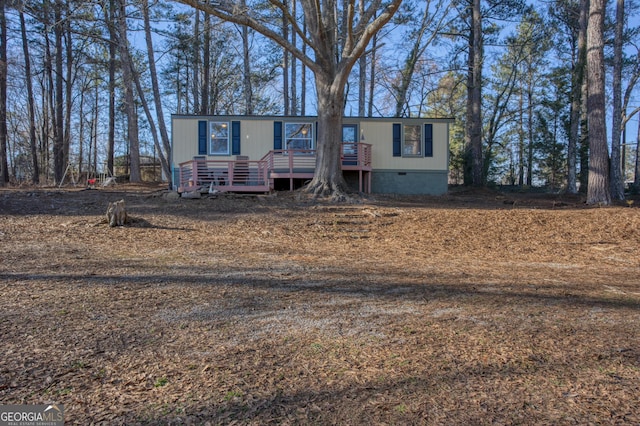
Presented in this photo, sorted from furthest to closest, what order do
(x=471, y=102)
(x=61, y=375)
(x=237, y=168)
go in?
(x=471, y=102)
(x=237, y=168)
(x=61, y=375)

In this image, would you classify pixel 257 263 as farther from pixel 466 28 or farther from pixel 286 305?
pixel 466 28

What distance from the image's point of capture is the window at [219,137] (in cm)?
1639

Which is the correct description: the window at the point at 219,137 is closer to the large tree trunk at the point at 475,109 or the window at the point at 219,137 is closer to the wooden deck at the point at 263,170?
the wooden deck at the point at 263,170

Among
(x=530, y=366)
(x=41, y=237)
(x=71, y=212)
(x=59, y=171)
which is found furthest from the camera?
(x=59, y=171)

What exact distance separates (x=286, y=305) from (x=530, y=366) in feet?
6.16

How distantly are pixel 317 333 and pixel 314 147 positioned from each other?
548 inches

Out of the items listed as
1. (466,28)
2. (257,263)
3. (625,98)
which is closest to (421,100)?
(466,28)

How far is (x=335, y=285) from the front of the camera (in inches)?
170

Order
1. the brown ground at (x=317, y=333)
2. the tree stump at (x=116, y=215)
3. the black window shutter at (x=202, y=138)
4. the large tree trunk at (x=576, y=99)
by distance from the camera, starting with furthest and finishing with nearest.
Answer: the large tree trunk at (x=576, y=99) < the black window shutter at (x=202, y=138) < the tree stump at (x=116, y=215) < the brown ground at (x=317, y=333)

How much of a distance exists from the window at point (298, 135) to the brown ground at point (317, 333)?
33.0ft

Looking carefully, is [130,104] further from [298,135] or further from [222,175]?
[298,135]

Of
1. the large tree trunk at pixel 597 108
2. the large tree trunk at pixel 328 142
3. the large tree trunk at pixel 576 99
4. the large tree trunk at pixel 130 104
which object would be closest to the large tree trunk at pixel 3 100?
the large tree trunk at pixel 130 104

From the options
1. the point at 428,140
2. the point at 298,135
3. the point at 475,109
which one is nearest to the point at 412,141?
the point at 428,140

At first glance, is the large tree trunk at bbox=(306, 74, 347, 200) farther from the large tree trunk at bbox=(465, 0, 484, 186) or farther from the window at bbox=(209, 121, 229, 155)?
the large tree trunk at bbox=(465, 0, 484, 186)
